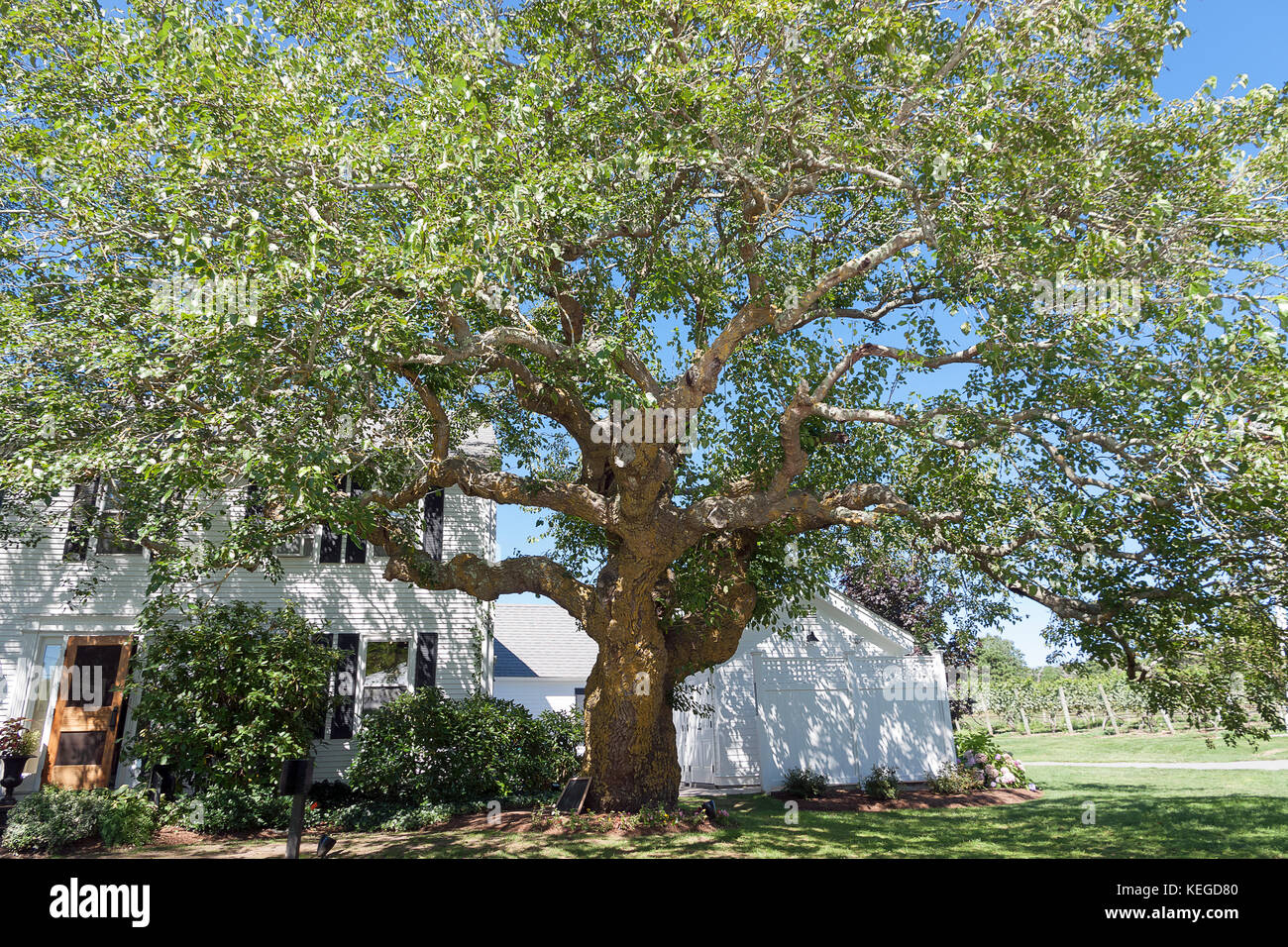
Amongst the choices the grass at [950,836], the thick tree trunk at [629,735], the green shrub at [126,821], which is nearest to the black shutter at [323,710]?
the green shrub at [126,821]

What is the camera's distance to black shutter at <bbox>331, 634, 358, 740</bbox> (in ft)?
46.4

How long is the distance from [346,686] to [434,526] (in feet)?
11.5

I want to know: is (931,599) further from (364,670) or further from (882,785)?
(364,670)

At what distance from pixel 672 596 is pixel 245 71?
28.4 ft

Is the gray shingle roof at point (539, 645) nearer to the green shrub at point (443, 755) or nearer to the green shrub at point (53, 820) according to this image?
the green shrub at point (443, 755)

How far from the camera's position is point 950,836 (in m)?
10.5

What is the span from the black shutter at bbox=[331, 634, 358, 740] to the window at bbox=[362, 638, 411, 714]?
212 mm

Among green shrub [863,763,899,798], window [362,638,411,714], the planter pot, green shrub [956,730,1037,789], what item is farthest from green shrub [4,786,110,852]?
green shrub [956,730,1037,789]

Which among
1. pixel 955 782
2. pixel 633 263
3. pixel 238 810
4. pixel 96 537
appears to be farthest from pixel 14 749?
pixel 955 782

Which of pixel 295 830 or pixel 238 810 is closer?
pixel 295 830

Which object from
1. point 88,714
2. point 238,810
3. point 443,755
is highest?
point 88,714

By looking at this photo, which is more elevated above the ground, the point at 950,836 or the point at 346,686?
the point at 346,686

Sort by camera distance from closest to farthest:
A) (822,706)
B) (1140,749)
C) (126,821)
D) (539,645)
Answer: (126,821) → (822,706) → (539,645) → (1140,749)

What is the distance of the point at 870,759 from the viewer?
17328 millimetres
